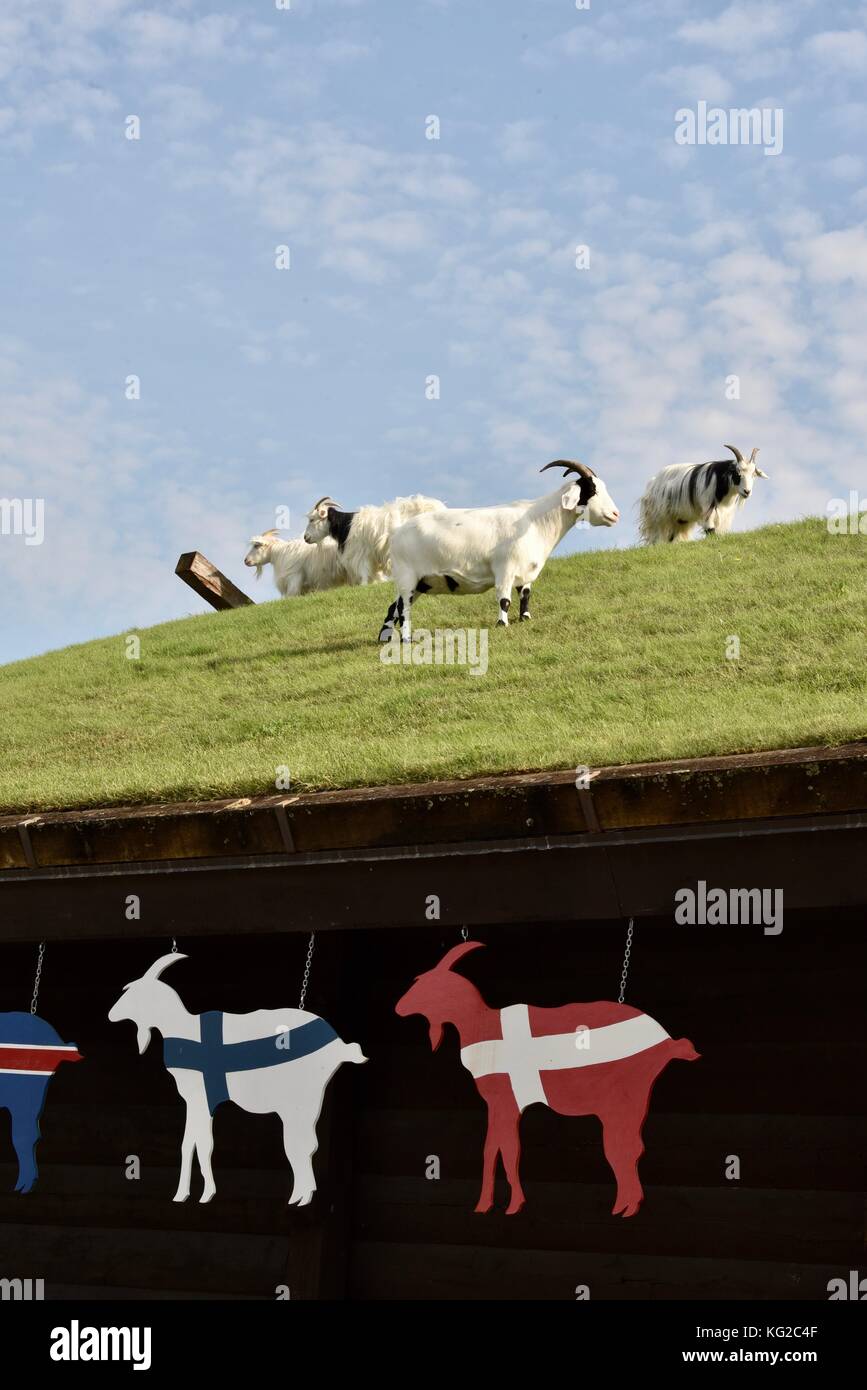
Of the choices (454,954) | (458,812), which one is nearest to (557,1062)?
(454,954)

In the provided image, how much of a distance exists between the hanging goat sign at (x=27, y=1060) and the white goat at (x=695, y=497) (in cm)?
1555

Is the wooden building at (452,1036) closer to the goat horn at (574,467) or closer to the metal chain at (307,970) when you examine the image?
the metal chain at (307,970)

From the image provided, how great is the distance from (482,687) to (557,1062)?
5.07m

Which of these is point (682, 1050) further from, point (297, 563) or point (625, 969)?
point (297, 563)

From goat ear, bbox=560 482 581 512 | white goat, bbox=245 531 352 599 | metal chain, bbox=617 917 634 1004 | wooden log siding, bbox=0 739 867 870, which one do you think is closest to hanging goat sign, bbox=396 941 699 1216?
metal chain, bbox=617 917 634 1004

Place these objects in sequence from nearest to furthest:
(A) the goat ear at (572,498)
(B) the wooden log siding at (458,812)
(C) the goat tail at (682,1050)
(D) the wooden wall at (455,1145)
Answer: (B) the wooden log siding at (458,812)
(C) the goat tail at (682,1050)
(D) the wooden wall at (455,1145)
(A) the goat ear at (572,498)

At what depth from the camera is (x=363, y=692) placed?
10922 millimetres

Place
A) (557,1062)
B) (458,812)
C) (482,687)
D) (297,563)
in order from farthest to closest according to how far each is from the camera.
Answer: (297,563), (482,687), (458,812), (557,1062)

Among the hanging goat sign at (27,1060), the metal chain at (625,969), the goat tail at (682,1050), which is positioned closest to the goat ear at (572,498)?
the metal chain at (625,969)

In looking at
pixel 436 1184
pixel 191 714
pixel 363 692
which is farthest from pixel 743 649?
pixel 436 1184

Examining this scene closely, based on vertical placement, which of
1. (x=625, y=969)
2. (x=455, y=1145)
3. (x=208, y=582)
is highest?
(x=208, y=582)

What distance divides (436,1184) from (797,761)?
2.68 meters

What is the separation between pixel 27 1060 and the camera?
21.3 feet

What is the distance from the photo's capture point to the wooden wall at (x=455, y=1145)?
5.63 metres
